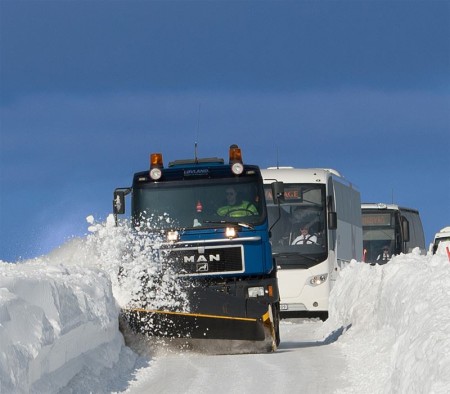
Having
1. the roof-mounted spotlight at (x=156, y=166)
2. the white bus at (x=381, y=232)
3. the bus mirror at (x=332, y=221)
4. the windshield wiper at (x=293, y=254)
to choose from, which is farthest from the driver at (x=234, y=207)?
the white bus at (x=381, y=232)

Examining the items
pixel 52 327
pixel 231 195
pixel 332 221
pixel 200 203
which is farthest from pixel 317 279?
pixel 52 327

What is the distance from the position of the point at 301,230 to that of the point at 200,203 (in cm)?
976

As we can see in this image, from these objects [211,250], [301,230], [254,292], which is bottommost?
[254,292]

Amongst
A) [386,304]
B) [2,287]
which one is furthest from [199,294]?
[2,287]

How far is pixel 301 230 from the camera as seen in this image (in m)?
25.3

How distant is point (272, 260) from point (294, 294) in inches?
354

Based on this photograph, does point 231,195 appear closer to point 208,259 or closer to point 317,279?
point 208,259

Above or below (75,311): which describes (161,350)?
below

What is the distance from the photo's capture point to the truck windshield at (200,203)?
15672mm

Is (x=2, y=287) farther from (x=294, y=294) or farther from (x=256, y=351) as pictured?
(x=294, y=294)

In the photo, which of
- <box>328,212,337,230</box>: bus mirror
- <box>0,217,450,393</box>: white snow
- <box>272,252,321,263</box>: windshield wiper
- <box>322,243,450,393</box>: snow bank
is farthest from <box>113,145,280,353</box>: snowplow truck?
<box>272,252,321,263</box>: windshield wiper

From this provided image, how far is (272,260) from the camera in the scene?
16031 millimetres

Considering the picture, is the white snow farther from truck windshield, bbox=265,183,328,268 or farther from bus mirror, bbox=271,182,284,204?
truck windshield, bbox=265,183,328,268

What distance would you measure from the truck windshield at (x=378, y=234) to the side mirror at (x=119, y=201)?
22.8 m
